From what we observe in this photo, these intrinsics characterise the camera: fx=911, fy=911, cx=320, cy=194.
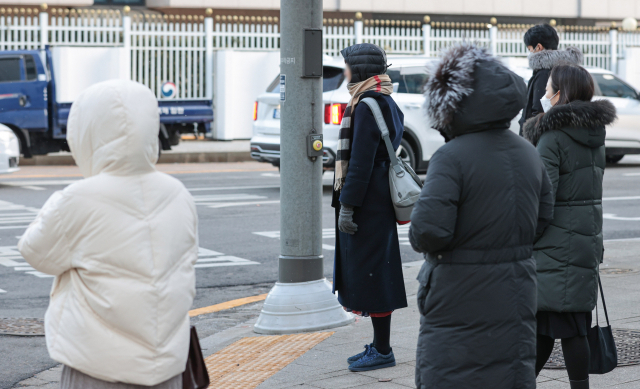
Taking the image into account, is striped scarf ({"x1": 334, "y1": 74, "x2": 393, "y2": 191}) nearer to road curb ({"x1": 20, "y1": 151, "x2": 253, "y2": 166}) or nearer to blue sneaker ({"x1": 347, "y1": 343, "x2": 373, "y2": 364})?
blue sneaker ({"x1": 347, "y1": 343, "x2": 373, "y2": 364})

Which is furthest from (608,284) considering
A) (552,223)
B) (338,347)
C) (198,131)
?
(198,131)

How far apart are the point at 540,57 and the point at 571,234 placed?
245 cm

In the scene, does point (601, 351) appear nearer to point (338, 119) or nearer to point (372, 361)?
point (372, 361)

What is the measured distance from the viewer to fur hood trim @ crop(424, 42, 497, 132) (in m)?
3.17

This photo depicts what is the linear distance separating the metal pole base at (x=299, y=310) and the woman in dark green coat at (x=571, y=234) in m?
1.98

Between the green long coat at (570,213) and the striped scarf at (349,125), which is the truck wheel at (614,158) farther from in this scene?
the green long coat at (570,213)

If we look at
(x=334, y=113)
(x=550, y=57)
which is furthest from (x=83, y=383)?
(x=334, y=113)

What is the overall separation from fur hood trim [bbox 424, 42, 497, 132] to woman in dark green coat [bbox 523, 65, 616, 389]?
100 cm

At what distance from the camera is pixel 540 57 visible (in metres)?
6.25

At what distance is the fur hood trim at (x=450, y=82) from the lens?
125 inches

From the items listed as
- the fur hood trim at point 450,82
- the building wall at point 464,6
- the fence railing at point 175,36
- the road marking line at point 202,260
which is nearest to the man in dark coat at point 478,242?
the fur hood trim at point 450,82

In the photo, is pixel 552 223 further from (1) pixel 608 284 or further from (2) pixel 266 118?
(2) pixel 266 118

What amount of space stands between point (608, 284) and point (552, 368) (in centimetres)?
241

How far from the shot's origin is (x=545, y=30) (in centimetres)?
629
